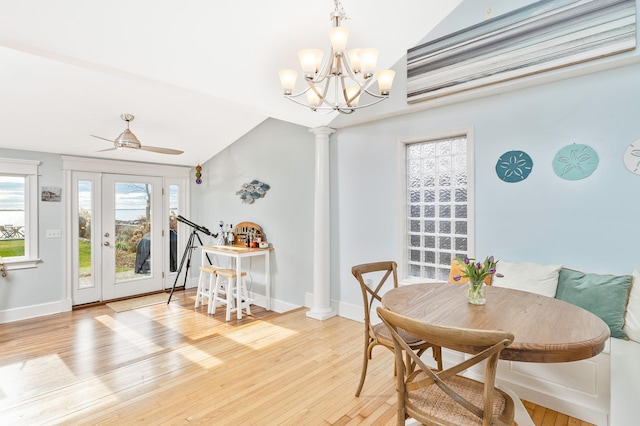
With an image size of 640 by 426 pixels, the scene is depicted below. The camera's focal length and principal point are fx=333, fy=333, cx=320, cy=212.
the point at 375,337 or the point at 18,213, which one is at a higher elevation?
the point at 18,213

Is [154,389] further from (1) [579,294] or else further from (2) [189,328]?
(1) [579,294]

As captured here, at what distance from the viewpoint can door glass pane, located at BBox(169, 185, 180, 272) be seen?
612 centimetres

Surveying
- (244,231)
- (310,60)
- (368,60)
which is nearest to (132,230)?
(244,231)

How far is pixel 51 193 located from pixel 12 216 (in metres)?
0.52

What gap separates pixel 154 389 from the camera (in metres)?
2.45

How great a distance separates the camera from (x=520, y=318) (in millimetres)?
1601

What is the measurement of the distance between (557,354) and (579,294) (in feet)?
4.41

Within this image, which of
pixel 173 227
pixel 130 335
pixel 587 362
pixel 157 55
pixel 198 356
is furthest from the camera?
pixel 173 227

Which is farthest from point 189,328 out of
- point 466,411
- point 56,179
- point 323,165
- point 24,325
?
point 466,411

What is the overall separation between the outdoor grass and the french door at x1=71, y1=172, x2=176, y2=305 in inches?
22.8

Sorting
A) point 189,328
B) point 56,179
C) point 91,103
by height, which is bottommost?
point 189,328

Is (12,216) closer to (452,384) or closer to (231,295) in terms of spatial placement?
(231,295)

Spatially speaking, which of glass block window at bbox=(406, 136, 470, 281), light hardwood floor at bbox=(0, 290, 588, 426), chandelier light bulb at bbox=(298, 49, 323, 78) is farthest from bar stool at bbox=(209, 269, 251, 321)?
chandelier light bulb at bbox=(298, 49, 323, 78)

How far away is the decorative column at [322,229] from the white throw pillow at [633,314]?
8.77 feet
